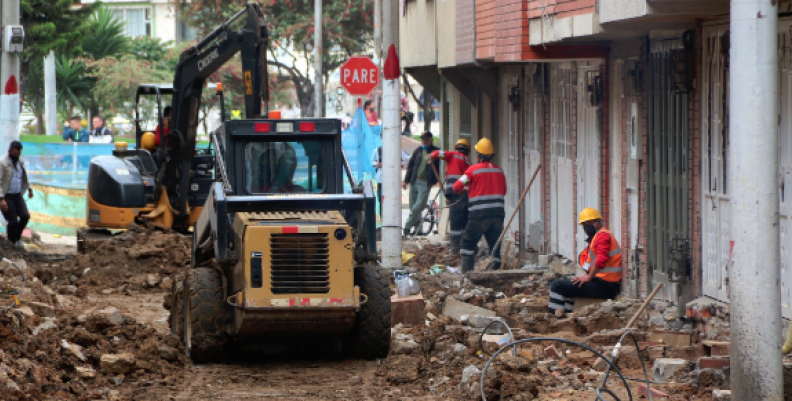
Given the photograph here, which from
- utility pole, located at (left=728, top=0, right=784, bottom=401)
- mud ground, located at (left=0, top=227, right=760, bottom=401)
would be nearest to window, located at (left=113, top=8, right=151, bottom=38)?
mud ground, located at (left=0, top=227, right=760, bottom=401)

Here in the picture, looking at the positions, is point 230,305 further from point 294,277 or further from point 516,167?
point 516,167

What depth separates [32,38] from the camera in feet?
83.9

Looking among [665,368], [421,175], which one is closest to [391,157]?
[421,175]

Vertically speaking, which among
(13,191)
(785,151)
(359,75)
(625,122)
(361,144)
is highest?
(359,75)

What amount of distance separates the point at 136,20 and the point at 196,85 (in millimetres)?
47856

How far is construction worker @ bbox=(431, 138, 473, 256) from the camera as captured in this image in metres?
17.3

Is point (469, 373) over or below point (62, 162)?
below

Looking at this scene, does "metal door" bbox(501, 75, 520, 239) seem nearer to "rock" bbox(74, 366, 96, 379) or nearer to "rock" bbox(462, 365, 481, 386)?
"rock" bbox(462, 365, 481, 386)

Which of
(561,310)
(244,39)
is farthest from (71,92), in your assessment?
(561,310)

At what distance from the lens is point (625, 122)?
12.5m

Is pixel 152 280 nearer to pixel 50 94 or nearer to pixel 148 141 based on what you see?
pixel 148 141

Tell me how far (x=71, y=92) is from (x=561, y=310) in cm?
3667

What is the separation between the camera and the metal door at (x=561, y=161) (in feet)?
48.6

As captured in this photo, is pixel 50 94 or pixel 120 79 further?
pixel 120 79
